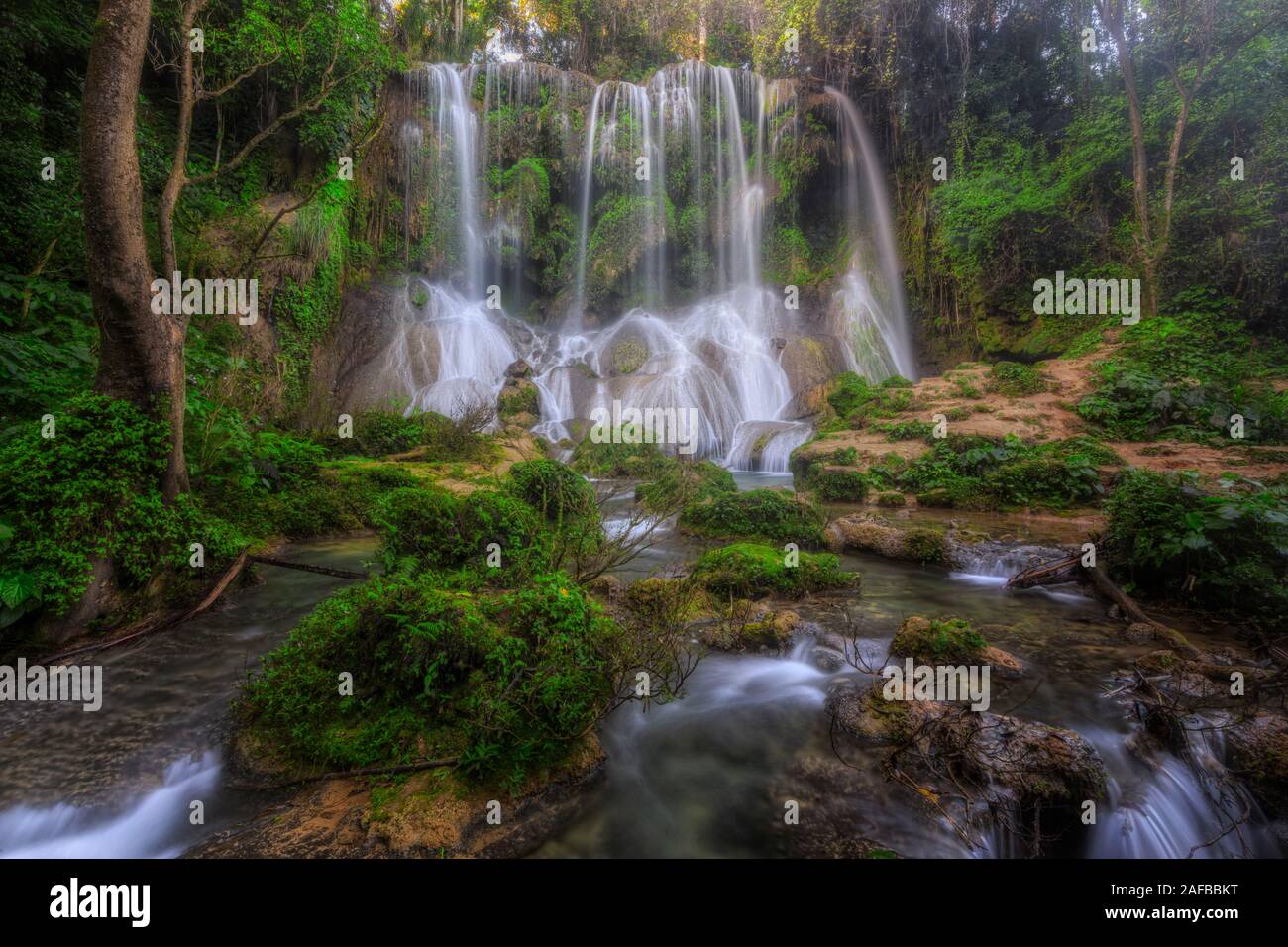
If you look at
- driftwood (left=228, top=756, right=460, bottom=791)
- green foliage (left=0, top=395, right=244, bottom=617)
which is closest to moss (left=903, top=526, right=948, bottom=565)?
driftwood (left=228, top=756, right=460, bottom=791)

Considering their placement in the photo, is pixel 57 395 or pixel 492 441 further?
pixel 492 441

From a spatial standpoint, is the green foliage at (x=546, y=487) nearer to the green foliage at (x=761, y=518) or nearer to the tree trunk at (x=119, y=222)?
the green foliage at (x=761, y=518)

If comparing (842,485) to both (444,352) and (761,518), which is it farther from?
(444,352)

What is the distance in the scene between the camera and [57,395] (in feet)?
18.7

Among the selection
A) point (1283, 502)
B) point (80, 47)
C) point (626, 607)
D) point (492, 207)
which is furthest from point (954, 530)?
point (492, 207)

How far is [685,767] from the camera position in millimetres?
3377

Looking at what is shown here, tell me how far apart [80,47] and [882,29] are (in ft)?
81.9

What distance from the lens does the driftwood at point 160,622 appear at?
402 cm

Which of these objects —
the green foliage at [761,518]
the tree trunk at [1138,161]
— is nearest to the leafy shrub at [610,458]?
the green foliage at [761,518]

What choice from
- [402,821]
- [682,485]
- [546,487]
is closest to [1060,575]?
[682,485]

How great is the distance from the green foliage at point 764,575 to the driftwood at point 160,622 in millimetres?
4666

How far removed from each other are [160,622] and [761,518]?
6.83 meters
